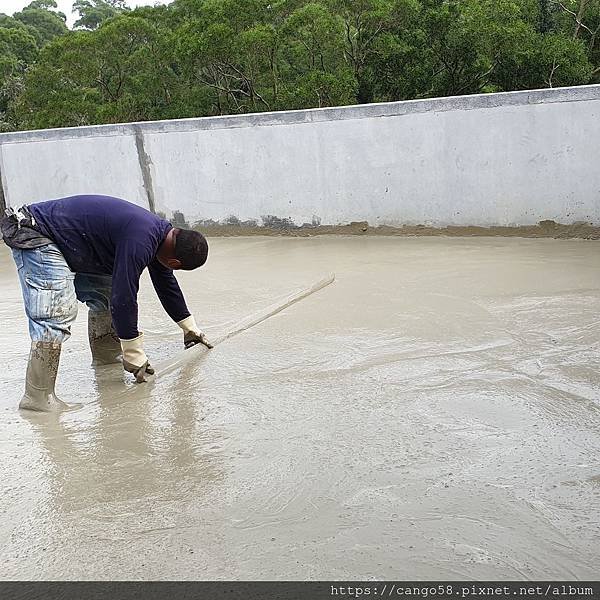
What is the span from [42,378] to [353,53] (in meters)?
10.1

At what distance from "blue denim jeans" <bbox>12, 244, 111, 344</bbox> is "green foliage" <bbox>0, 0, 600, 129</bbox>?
9.07 metres

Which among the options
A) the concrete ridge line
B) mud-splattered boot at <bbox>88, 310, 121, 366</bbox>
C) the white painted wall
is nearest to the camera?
mud-splattered boot at <bbox>88, 310, 121, 366</bbox>

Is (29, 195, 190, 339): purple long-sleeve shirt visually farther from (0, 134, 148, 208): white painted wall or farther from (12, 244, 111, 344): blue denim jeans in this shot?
(0, 134, 148, 208): white painted wall

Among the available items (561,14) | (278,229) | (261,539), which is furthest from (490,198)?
(561,14)

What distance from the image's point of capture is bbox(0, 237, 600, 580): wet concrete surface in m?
2.26

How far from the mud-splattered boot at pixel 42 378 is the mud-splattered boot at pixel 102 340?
2.14ft

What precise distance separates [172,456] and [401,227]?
18.1 ft

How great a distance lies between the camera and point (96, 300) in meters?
4.24

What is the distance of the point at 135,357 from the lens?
3719 millimetres

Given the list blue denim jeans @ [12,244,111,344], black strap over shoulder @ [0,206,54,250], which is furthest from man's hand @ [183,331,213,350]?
black strap over shoulder @ [0,206,54,250]

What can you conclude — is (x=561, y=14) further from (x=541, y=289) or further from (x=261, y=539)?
(x=261, y=539)

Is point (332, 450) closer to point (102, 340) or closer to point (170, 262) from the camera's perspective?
point (170, 262)

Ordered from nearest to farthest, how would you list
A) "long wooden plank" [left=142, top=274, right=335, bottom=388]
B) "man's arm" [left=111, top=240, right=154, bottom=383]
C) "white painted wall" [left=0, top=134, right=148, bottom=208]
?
1. "man's arm" [left=111, top=240, right=154, bottom=383]
2. "long wooden plank" [left=142, top=274, right=335, bottom=388]
3. "white painted wall" [left=0, top=134, right=148, bottom=208]

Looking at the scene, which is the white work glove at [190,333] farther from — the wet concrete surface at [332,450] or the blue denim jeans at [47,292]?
the blue denim jeans at [47,292]
